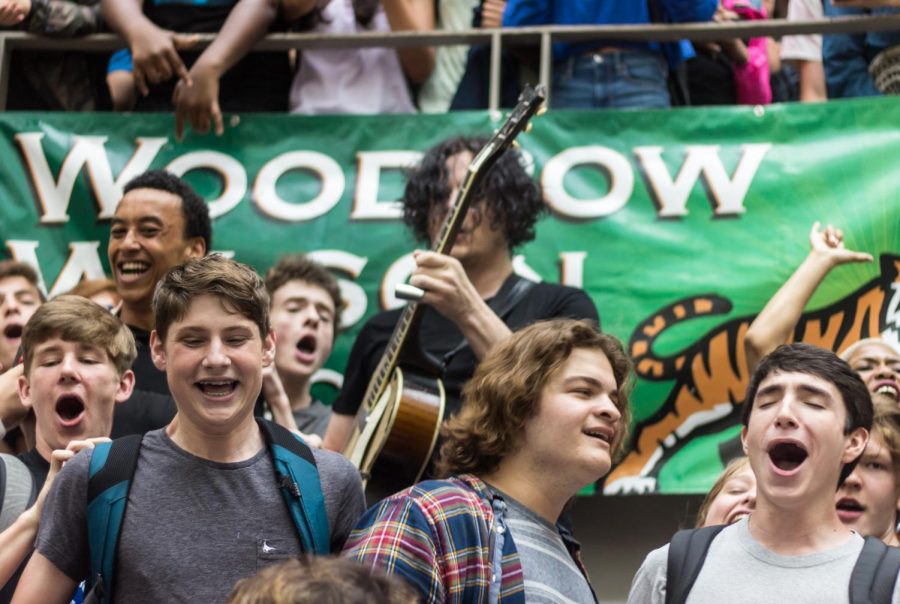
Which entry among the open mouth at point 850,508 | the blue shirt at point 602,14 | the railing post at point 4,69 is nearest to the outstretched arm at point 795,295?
the open mouth at point 850,508

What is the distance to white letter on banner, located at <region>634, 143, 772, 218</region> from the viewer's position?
20.9ft

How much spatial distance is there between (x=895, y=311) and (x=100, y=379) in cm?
310

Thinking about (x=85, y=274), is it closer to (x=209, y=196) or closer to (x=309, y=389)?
(x=209, y=196)

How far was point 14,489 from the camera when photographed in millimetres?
4102

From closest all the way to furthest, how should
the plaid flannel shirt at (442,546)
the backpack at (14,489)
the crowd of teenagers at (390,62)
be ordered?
1. the plaid flannel shirt at (442,546)
2. the backpack at (14,489)
3. the crowd of teenagers at (390,62)

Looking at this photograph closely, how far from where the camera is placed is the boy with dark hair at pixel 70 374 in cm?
429

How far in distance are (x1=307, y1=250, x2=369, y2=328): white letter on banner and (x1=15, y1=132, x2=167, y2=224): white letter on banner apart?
0.85 meters

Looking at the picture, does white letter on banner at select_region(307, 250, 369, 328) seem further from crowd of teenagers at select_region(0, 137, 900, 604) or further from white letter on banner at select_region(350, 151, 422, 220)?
crowd of teenagers at select_region(0, 137, 900, 604)

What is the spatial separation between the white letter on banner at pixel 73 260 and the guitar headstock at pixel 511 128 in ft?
6.87

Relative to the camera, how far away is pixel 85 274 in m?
6.72

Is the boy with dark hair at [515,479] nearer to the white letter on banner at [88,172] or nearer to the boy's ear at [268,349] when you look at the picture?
the boy's ear at [268,349]

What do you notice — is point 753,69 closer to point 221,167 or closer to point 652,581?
point 221,167

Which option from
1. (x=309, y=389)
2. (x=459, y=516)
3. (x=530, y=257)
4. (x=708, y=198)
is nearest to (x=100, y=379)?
(x=459, y=516)

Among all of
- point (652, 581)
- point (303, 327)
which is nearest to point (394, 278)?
point (303, 327)
